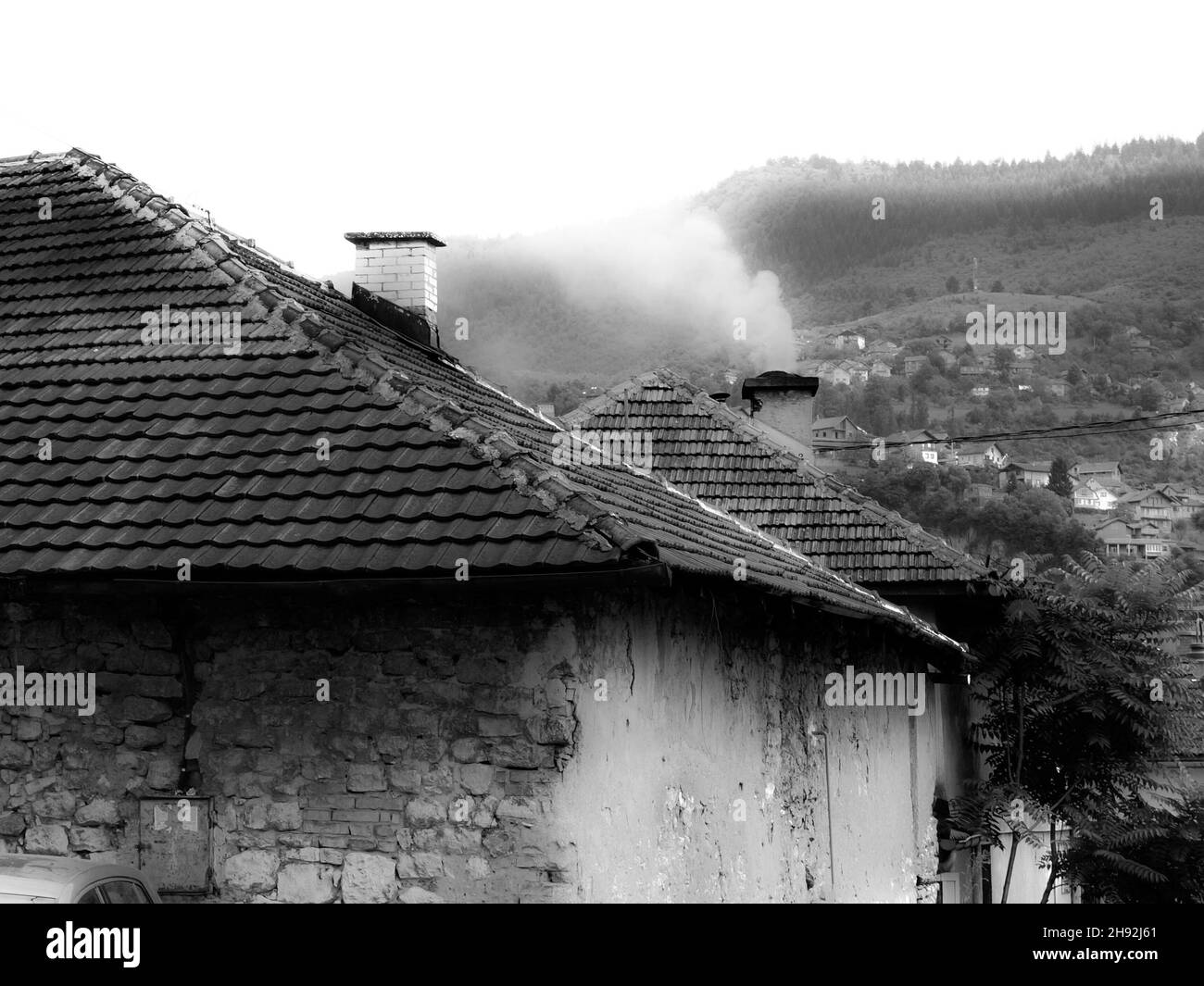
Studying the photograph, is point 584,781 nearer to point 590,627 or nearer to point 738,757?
point 590,627

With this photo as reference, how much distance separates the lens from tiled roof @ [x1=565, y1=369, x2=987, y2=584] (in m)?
15.2

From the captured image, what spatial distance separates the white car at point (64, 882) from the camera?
17.5ft

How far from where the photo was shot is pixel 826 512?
1602 centimetres

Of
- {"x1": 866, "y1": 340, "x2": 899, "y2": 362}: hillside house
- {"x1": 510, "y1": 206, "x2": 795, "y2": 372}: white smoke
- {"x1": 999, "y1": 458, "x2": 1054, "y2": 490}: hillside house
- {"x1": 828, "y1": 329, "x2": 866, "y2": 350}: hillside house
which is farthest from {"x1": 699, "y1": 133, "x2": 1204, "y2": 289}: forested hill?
{"x1": 999, "y1": 458, "x2": 1054, "y2": 490}: hillside house

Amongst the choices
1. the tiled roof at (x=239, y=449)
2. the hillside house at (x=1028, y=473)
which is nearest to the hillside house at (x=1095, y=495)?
the hillside house at (x=1028, y=473)

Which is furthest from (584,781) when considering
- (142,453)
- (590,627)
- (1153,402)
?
(1153,402)

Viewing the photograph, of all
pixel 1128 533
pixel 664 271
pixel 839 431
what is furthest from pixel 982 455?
pixel 664 271

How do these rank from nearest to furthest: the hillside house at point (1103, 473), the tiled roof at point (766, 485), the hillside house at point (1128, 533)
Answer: the tiled roof at point (766, 485), the hillside house at point (1128, 533), the hillside house at point (1103, 473)

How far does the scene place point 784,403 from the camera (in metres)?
19.3

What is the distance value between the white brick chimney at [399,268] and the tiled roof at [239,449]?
194 cm

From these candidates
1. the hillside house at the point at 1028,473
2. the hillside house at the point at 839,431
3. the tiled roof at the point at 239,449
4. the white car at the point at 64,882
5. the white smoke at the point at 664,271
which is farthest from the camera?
the white smoke at the point at 664,271

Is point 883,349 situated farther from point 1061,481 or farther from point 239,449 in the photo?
point 239,449

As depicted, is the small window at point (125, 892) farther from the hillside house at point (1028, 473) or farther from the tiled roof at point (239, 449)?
the hillside house at point (1028, 473)
